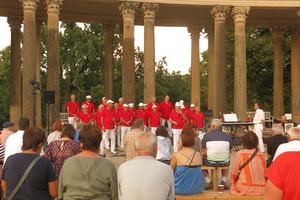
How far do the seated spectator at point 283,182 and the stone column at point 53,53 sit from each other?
114ft

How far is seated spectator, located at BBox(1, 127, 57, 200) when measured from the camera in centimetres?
894

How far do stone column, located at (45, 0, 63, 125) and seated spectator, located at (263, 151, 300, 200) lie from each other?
3466cm

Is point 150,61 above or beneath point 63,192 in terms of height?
above

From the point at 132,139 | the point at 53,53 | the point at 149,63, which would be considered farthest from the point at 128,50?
the point at 132,139

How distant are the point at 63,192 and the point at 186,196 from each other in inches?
234

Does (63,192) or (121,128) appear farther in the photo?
(121,128)

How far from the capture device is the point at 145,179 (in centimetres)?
818

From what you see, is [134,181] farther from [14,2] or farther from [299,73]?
[299,73]

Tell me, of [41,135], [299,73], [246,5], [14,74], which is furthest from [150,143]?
[299,73]

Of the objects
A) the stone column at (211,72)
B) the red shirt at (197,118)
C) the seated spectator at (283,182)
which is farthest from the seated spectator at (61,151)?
the stone column at (211,72)

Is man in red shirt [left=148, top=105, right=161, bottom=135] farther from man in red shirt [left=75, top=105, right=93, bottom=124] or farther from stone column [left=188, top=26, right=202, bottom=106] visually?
stone column [left=188, top=26, right=202, bottom=106]

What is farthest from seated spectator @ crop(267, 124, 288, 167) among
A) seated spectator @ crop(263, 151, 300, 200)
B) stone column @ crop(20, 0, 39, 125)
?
stone column @ crop(20, 0, 39, 125)

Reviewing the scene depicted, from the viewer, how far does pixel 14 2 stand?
45938 millimetres

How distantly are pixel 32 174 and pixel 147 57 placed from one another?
110 ft
